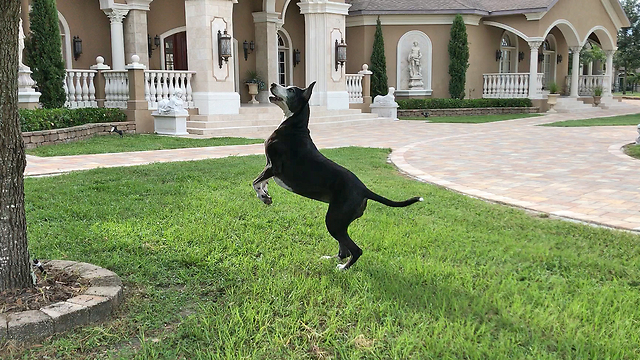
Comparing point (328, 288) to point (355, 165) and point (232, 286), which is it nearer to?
point (232, 286)

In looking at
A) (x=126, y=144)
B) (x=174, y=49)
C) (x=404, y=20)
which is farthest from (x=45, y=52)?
(x=404, y=20)

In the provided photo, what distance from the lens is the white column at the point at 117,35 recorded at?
53.2 ft

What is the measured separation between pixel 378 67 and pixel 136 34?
33.7 feet

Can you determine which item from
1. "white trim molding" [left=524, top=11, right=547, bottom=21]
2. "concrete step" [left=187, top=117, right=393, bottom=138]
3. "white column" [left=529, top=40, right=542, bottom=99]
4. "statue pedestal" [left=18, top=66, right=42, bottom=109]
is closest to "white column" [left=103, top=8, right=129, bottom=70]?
"concrete step" [left=187, top=117, right=393, bottom=138]

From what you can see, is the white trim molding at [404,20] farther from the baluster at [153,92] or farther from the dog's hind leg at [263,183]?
the dog's hind leg at [263,183]

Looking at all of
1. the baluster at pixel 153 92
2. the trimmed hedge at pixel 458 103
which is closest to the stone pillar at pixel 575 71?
the trimmed hedge at pixel 458 103

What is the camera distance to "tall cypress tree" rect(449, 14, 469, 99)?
2384cm

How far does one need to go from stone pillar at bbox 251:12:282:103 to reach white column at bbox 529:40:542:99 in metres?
11.3

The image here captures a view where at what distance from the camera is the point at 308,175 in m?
3.93

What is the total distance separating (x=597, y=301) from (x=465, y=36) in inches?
863

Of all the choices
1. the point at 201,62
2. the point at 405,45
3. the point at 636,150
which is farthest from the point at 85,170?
the point at 405,45

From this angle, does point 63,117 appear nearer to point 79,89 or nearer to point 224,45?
point 79,89

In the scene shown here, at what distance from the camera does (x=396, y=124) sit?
1931cm

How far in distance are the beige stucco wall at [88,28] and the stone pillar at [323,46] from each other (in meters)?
6.37
